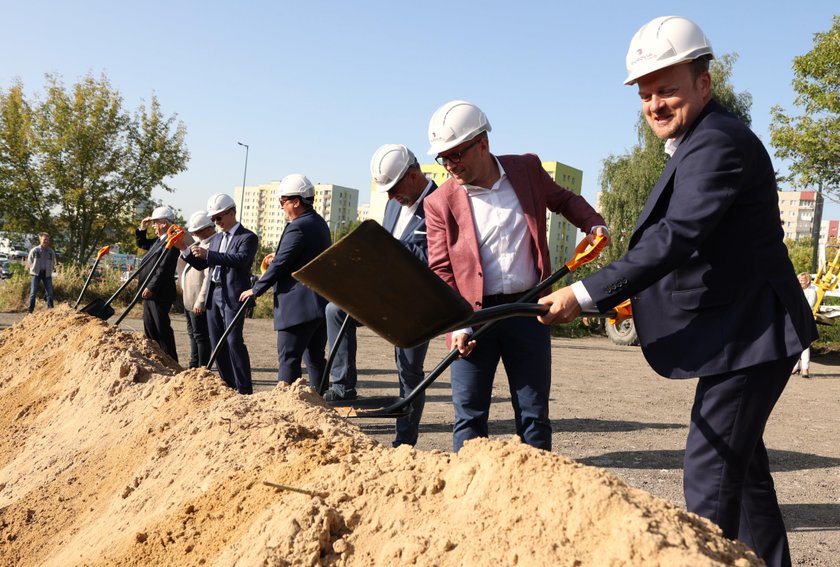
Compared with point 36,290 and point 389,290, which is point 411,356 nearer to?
point 389,290

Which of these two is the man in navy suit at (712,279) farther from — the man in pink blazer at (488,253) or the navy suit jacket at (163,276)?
the navy suit jacket at (163,276)

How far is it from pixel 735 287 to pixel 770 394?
393 mm

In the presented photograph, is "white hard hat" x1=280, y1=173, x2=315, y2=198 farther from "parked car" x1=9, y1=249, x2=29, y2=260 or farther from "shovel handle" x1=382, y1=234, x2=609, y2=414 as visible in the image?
"parked car" x1=9, y1=249, x2=29, y2=260

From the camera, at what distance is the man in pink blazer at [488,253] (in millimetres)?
3855

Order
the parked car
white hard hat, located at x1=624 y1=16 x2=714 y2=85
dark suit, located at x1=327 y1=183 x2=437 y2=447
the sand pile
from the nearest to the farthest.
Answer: the sand pile → white hard hat, located at x1=624 y1=16 x2=714 y2=85 → dark suit, located at x1=327 y1=183 x2=437 y2=447 → the parked car

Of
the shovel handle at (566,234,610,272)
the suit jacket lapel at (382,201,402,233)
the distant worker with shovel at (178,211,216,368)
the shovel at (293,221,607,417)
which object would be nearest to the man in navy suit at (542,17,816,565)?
the shovel at (293,221,607,417)

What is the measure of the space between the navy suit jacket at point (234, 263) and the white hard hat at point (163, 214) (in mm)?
2489

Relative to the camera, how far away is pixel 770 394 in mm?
2678

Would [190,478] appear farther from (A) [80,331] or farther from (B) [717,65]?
(B) [717,65]

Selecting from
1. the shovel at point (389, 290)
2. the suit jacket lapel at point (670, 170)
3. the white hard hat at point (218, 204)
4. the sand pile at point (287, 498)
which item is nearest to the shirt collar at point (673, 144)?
the suit jacket lapel at point (670, 170)

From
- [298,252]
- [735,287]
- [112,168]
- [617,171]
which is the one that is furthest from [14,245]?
[735,287]

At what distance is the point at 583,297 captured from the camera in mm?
2787

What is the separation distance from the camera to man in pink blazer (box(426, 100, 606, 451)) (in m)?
3.86

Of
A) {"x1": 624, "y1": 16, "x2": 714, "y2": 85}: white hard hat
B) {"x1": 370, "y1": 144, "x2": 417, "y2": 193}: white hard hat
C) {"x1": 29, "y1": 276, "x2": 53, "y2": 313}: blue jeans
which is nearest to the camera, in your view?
{"x1": 624, "y1": 16, "x2": 714, "y2": 85}: white hard hat
